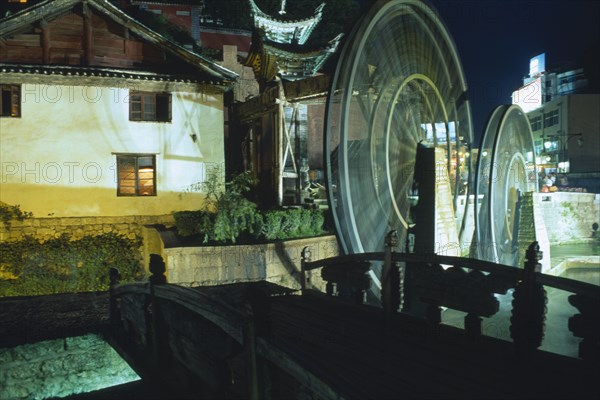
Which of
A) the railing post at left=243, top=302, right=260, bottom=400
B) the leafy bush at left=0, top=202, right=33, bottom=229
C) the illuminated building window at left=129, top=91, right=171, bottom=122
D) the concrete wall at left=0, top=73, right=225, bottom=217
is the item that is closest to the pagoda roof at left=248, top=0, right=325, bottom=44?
the concrete wall at left=0, top=73, right=225, bottom=217

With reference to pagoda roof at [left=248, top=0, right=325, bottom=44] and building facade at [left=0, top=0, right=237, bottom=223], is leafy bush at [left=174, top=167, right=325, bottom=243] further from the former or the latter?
pagoda roof at [left=248, top=0, right=325, bottom=44]

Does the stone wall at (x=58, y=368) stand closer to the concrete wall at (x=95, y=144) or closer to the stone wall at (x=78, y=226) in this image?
the stone wall at (x=78, y=226)

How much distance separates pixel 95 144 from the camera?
Answer: 1348 cm

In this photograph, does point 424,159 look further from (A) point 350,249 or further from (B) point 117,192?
(B) point 117,192

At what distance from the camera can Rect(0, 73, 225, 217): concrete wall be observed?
12742 mm

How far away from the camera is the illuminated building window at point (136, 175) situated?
13922mm

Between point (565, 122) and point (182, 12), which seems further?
point (565, 122)

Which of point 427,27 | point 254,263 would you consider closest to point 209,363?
point 254,263

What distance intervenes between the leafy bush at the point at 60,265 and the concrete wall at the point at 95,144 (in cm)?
138

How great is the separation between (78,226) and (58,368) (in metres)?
6.44

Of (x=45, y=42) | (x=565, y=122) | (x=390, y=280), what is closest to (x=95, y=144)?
(x=45, y=42)

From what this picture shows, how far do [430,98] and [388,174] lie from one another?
12.3ft

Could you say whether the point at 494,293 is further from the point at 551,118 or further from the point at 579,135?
the point at 551,118

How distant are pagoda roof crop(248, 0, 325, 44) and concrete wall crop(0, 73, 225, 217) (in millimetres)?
5588
